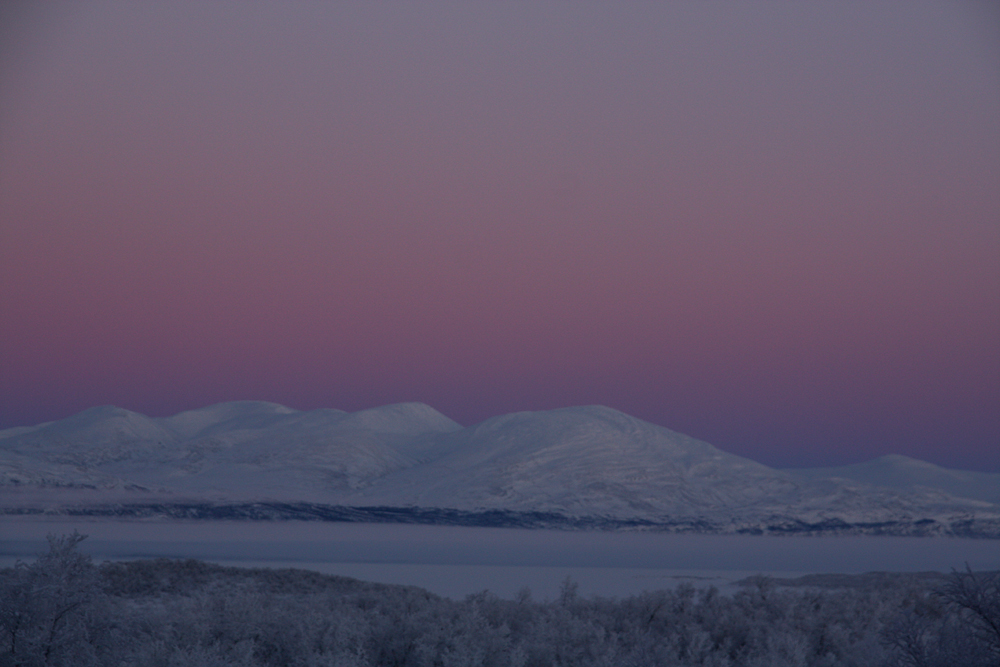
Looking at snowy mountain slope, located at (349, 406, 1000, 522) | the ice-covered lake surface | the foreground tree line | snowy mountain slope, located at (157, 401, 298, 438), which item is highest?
snowy mountain slope, located at (157, 401, 298, 438)

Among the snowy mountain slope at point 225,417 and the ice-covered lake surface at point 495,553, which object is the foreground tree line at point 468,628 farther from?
the snowy mountain slope at point 225,417

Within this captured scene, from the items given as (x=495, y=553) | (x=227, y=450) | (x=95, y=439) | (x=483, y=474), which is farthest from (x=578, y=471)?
(x=95, y=439)

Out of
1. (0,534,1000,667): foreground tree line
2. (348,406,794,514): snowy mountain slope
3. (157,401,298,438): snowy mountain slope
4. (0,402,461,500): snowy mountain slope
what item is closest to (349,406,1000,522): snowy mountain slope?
(348,406,794,514): snowy mountain slope

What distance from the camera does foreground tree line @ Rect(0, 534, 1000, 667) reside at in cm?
1010

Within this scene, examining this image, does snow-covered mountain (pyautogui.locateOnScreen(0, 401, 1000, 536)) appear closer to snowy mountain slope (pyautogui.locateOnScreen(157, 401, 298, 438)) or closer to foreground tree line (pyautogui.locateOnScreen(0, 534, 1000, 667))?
snowy mountain slope (pyautogui.locateOnScreen(157, 401, 298, 438))

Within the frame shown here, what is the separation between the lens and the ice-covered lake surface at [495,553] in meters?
31.3

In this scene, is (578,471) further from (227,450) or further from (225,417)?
(225,417)

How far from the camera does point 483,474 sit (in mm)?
94688

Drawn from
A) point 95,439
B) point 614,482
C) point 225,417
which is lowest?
point 614,482

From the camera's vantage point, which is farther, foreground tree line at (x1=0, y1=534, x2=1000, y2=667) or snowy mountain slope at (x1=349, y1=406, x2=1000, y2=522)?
snowy mountain slope at (x1=349, y1=406, x2=1000, y2=522)

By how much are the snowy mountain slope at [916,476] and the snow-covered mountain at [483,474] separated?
0.37 m

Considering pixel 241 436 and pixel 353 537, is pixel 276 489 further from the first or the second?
pixel 353 537

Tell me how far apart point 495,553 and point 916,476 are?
83242 mm

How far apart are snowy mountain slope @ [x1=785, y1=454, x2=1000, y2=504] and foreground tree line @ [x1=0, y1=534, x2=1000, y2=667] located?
310 ft
